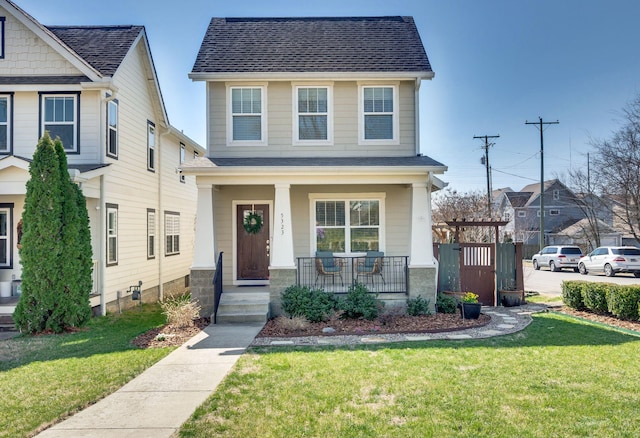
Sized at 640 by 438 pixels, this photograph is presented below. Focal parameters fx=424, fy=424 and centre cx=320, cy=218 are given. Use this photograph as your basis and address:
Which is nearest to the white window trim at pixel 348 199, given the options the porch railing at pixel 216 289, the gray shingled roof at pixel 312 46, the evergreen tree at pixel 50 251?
the porch railing at pixel 216 289

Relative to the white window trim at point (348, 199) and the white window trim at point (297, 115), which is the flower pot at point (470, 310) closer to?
the white window trim at point (348, 199)

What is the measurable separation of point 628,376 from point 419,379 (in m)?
2.78

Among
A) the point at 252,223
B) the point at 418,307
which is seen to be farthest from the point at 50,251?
the point at 418,307

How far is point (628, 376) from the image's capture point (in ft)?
18.4

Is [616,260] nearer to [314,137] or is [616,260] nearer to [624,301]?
[624,301]

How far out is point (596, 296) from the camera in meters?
10.5

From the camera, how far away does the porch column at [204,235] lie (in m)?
9.94

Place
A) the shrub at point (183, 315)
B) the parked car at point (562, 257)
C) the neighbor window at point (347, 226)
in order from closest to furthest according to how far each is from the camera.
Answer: the shrub at point (183, 315) < the neighbor window at point (347, 226) < the parked car at point (562, 257)

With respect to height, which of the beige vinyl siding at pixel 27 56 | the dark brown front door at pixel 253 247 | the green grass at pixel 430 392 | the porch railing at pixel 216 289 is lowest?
the green grass at pixel 430 392

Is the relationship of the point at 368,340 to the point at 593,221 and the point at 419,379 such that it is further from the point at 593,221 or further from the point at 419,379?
the point at 593,221

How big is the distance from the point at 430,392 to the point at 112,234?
392 inches

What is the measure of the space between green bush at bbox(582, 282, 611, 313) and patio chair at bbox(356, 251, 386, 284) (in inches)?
204

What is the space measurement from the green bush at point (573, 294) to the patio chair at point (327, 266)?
6122 millimetres

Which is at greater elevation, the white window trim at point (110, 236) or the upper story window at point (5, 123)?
the upper story window at point (5, 123)
